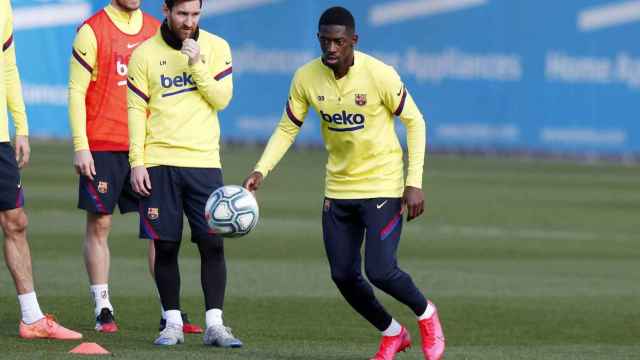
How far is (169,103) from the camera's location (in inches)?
382

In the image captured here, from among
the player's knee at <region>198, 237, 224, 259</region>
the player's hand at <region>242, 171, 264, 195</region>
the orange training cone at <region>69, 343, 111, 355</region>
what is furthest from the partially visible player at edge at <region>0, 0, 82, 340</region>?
the player's hand at <region>242, 171, 264, 195</region>

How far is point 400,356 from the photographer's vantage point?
9.41 meters

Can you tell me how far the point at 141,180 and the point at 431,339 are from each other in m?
2.03

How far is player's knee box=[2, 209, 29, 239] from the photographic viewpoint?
982 centimetres

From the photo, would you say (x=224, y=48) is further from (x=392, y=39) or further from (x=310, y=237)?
(x=392, y=39)

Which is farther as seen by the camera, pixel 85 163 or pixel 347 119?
pixel 85 163

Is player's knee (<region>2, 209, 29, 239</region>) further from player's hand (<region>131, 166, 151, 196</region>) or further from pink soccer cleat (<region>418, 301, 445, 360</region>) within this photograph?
pink soccer cleat (<region>418, 301, 445, 360</region>)

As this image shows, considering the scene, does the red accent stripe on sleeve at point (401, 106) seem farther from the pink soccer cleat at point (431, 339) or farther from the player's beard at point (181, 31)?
the player's beard at point (181, 31)

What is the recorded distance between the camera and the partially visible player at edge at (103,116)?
10.6 meters

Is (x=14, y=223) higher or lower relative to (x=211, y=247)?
higher

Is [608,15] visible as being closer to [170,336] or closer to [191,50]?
[191,50]

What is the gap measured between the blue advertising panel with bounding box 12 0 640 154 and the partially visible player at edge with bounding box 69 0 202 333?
70.6ft

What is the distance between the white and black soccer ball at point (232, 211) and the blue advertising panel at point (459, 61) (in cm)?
2289

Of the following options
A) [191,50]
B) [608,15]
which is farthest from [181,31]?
[608,15]
